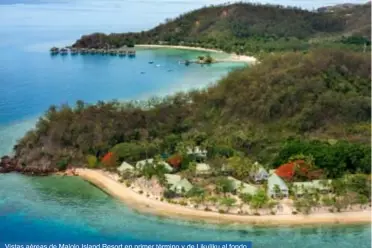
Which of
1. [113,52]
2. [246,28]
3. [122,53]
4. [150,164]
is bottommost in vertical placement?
[150,164]

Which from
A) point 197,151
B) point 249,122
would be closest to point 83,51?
point 249,122

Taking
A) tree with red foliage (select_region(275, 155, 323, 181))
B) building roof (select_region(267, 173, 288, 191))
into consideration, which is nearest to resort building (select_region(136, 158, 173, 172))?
building roof (select_region(267, 173, 288, 191))

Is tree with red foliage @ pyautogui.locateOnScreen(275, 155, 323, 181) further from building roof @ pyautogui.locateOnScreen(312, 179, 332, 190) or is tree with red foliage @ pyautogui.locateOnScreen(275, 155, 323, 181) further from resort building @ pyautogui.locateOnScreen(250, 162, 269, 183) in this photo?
building roof @ pyautogui.locateOnScreen(312, 179, 332, 190)

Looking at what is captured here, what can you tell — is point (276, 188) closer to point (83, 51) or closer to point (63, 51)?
point (63, 51)

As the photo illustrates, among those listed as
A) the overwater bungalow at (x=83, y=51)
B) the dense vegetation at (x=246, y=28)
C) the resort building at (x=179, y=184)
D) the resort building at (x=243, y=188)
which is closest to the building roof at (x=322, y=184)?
the resort building at (x=243, y=188)

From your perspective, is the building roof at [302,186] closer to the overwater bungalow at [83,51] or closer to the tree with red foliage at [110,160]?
the tree with red foliage at [110,160]

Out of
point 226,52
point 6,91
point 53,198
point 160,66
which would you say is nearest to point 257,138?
point 53,198
